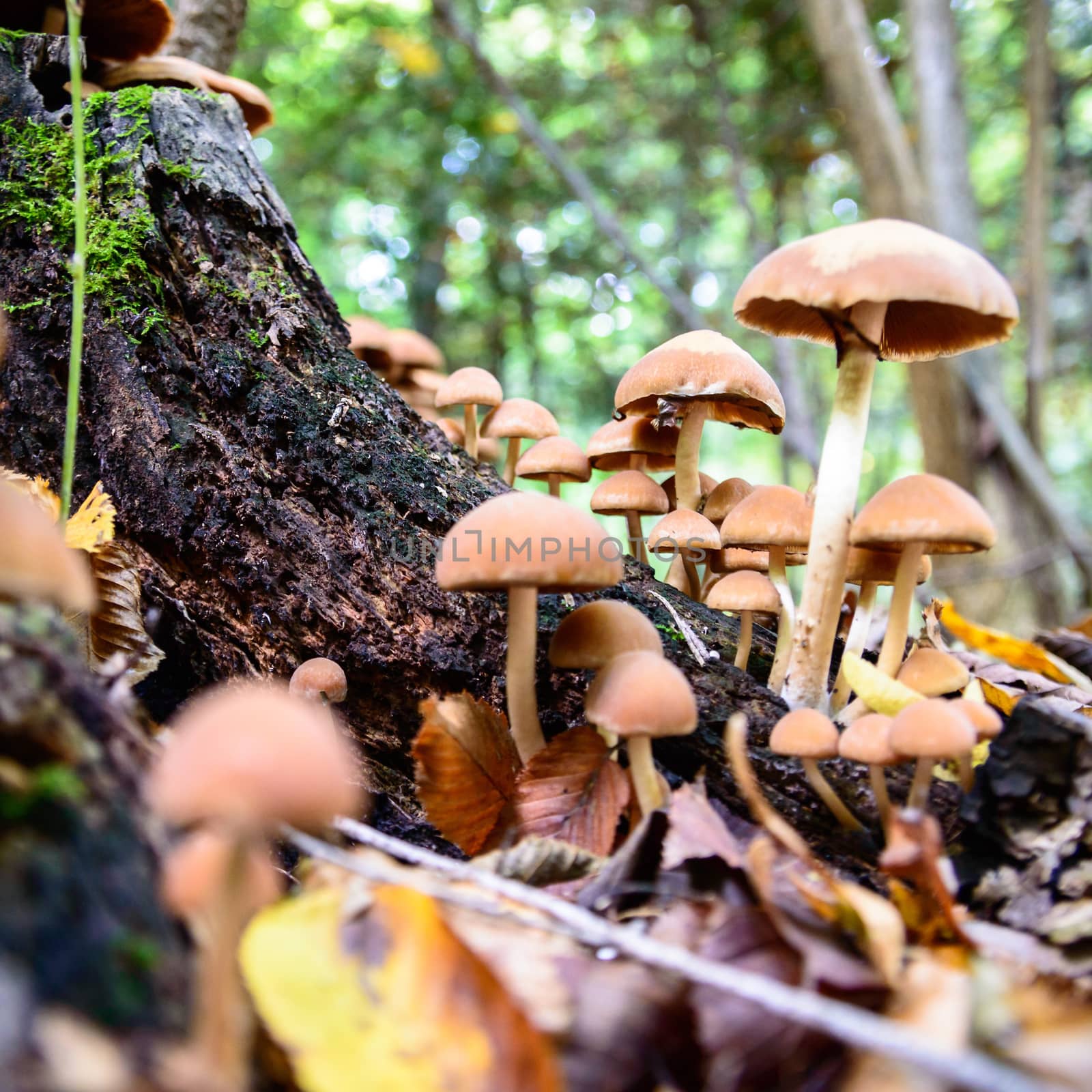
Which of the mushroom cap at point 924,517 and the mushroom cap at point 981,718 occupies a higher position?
the mushroom cap at point 924,517

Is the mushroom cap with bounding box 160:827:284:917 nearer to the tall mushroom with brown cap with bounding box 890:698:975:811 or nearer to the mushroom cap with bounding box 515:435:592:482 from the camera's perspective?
the tall mushroom with brown cap with bounding box 890:698:975:811

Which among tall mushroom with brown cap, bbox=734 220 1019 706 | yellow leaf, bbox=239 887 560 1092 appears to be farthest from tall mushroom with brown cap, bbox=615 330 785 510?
yellow leaf, bbox=239 887 560 1092

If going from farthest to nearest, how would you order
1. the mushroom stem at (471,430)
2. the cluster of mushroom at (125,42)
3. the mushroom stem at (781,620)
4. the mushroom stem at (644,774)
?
1. the mushroom stem at (471,430)
2. the cluster of mushroom at (125,42)
3. the mushroom stem at (781,620)
4. the mushroom stem at (644,774)

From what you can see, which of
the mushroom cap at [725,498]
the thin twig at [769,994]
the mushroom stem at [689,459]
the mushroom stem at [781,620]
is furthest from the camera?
the mushroom stem at [689,459]

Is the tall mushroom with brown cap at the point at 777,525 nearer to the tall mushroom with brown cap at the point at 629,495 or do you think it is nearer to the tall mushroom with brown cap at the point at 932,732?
the tall mushroom with brown cap at the point at 629,495

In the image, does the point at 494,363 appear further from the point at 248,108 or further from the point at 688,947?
the point at 688,947

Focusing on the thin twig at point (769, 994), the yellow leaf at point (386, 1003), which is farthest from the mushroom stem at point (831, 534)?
the yellow leaf at point (386, 1003)

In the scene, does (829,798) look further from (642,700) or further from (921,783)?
(642,700)

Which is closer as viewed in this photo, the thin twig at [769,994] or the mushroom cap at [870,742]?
the thin twig at [769,994]
